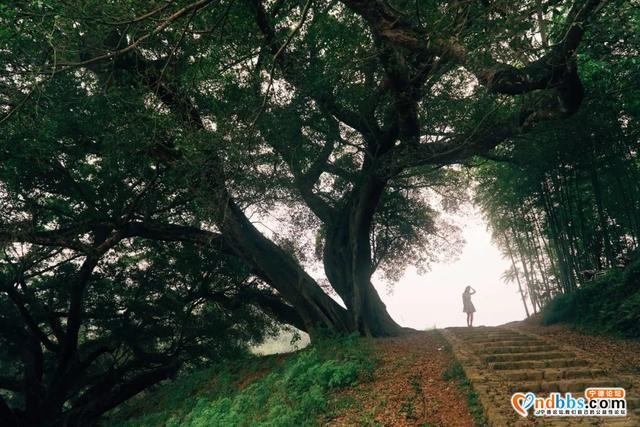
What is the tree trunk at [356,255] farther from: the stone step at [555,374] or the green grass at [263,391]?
the stone step at [555,374]

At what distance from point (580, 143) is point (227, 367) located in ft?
38.0

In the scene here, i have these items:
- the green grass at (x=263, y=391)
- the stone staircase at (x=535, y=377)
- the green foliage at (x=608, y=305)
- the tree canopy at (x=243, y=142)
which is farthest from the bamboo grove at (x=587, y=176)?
the green grass at (x=263, y=391)

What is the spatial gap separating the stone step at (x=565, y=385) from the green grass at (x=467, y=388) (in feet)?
1.69

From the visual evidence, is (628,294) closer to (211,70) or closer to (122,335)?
(211,70)

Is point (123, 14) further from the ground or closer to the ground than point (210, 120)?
closer to the ground

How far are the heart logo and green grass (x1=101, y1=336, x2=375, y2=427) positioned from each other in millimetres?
2222

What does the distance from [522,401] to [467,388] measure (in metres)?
0.83

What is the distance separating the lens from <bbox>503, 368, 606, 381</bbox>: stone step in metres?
5.83

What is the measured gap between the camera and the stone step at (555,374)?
5.83 metres

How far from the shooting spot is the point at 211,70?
799 cm

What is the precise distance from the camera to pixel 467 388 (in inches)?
222

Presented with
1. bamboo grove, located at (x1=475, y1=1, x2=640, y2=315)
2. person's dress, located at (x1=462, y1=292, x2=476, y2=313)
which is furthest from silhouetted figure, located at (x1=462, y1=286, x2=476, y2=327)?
bamboo grove, located at (x1=475, y1=1, x2=640, y2=315)

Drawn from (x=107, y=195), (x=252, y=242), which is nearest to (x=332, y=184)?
(x=252, y=242)

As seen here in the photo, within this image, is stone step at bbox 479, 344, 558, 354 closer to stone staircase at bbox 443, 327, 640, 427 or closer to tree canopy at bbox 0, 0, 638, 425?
stone staircase at bbox 443, 327, 640, 427
